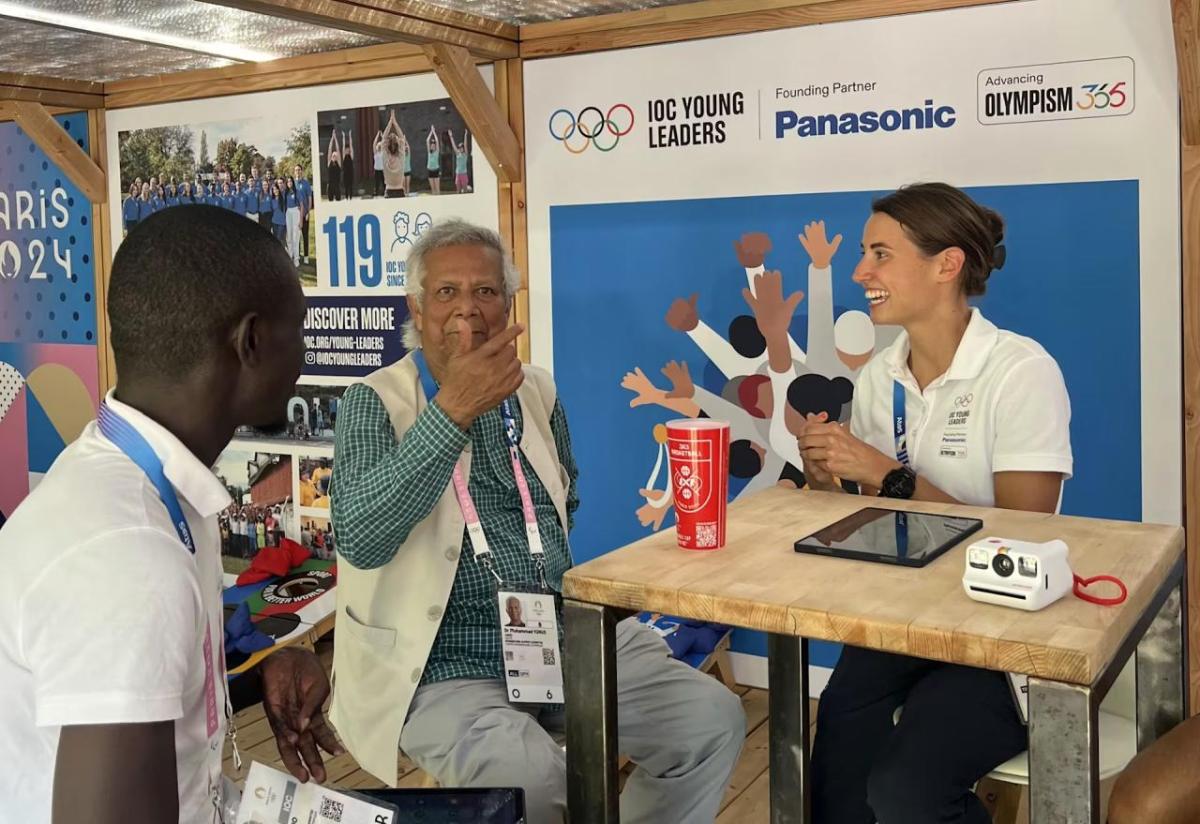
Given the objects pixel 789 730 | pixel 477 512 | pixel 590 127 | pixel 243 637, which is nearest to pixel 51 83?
pixel 590 127

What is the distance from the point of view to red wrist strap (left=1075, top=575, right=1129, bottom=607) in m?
1.30

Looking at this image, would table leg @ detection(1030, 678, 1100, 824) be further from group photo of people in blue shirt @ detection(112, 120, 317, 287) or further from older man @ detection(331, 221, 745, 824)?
group photo of people in blue shirt @ detection(112, 120, 317, 287)

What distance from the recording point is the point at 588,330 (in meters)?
3.98

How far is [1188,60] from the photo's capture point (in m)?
2.78

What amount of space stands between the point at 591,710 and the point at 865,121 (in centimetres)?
243

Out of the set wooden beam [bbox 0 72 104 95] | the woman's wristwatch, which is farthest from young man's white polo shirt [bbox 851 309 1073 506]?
wooden beam [bbox 0 72 104 95]

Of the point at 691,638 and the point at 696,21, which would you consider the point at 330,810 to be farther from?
the point at 696,21

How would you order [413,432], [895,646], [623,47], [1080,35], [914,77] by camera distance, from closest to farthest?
[895,646]
[413,432]
[1080,35]
[914,77]
[623,47]

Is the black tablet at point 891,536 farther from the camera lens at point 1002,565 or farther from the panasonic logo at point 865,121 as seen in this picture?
the panasonic logo at point 865,121

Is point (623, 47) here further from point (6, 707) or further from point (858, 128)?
point (6, 707)

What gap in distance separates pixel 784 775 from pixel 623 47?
2599 mm

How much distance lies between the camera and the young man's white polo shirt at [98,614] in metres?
1.01

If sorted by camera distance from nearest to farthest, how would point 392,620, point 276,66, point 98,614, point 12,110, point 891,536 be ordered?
point 98,614 < point 891,536 < point 392,620 < point 276,66 < point 12,110

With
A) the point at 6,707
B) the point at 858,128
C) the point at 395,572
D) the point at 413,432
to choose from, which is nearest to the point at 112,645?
the point at 6,707
